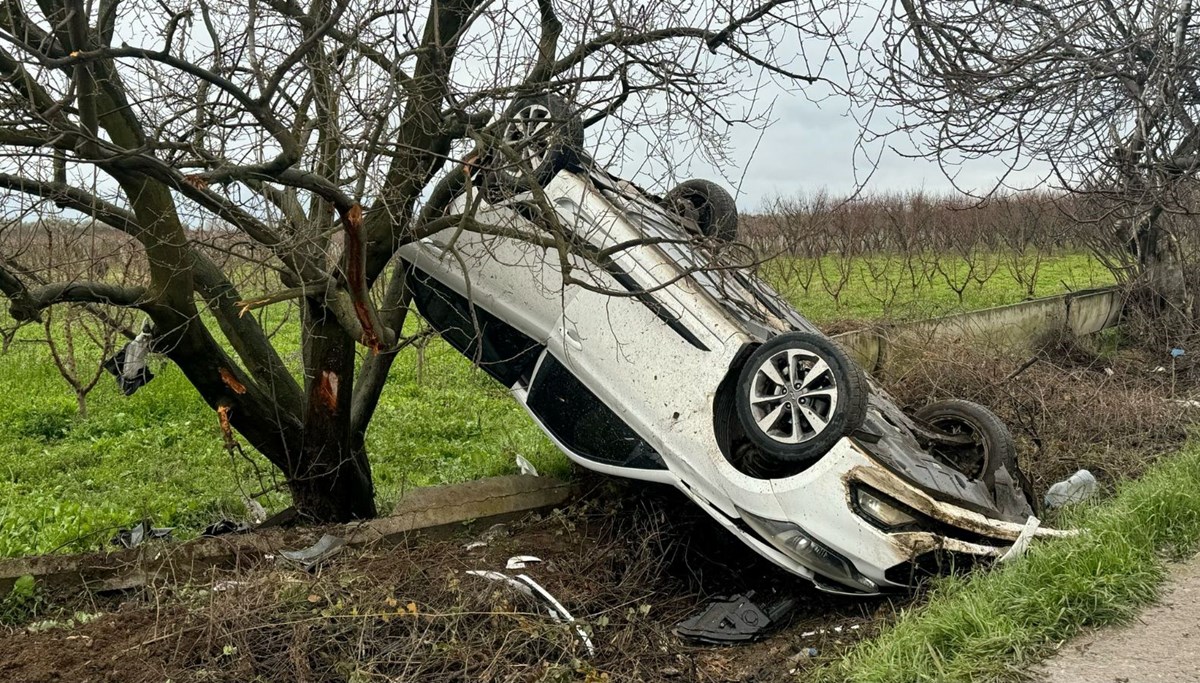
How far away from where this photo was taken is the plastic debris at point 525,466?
21.0ft

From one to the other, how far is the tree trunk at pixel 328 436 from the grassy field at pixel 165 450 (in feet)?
1.27

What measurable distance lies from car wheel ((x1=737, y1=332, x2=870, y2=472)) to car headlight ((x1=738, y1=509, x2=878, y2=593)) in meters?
0.31

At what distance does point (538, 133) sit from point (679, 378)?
146 centimetres

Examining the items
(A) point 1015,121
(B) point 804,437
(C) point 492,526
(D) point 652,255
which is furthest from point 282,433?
(A) point 1015,121

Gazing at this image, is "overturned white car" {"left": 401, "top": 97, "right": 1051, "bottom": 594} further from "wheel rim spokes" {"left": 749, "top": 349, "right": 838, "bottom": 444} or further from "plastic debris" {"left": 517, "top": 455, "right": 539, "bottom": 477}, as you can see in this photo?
"plastic debris" {"left": 517, "top": 455, "right": 539, "bottom": 477}

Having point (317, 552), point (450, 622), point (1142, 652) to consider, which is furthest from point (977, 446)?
point (317, 552)

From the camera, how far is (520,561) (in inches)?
192

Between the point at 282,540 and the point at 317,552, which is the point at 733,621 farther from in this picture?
the point at 282,540

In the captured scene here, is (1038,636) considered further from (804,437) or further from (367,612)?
(367,612)

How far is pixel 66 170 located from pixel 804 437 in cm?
374

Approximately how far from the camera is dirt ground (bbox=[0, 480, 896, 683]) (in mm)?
3615

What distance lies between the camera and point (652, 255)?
5.00 metres

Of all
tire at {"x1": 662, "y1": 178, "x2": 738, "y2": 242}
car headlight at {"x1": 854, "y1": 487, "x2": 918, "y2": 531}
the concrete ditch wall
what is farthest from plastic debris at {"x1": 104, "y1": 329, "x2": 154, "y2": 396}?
the concrete ditch wall

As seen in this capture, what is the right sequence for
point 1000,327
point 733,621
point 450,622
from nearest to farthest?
point 450,622
point 733,621
point 1000,327
